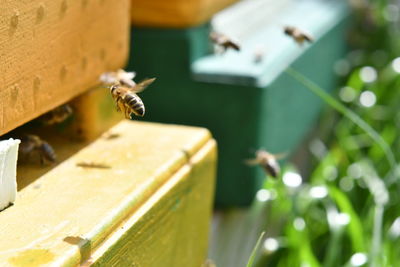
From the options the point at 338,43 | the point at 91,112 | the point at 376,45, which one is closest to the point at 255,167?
the point at 91,112

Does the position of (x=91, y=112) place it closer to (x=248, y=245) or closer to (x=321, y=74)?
(x=248, y=245)

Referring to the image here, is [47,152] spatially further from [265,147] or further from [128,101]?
[265,147]

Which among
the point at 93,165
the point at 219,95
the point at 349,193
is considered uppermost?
the point at 93,165

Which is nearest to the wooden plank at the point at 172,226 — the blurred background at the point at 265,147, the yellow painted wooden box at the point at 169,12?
the blurred background at the point at 265,147

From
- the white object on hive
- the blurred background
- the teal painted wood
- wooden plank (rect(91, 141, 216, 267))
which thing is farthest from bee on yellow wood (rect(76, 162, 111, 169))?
the teal painted wood

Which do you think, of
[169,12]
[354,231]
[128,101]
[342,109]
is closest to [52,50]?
[128,101]
